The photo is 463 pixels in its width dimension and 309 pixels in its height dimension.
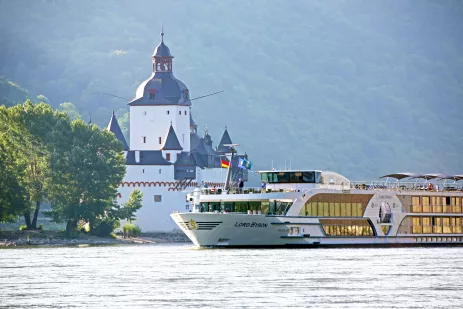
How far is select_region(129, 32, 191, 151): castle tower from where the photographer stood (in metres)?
182

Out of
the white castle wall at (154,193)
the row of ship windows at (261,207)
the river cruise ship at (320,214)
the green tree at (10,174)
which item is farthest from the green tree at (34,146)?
the row of ship windows at (261,207)

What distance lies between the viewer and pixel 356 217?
120 meters

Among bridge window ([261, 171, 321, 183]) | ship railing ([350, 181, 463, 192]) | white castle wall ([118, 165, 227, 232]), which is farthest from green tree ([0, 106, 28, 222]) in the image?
ship railing ([350, 181, 463, 192])

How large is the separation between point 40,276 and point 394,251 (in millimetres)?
35857

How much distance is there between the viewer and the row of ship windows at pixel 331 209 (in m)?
116

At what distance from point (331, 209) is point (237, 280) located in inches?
1591

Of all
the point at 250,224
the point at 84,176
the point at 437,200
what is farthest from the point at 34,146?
the point at 437,200

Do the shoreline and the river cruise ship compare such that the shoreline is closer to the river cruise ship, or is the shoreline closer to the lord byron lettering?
the river cruise ship

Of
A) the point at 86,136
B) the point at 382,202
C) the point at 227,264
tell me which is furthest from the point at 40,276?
the point at 86,136

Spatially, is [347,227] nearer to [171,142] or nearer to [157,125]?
[171,142]

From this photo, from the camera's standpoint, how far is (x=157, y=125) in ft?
596

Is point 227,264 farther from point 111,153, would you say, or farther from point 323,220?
point 111,153

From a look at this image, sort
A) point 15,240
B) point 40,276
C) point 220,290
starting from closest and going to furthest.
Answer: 1. point 220,290
2. point 40,276
3. point 15,240

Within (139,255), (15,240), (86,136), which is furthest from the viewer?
(86,136)
